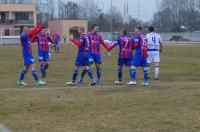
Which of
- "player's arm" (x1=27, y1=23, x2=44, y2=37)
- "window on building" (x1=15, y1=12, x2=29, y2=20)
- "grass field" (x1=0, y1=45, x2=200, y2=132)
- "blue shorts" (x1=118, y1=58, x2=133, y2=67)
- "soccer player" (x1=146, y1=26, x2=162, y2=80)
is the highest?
"window on building" (x1=15, y1=12, x2=29, y2=20)

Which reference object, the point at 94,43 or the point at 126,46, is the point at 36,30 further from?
the point at 126,46

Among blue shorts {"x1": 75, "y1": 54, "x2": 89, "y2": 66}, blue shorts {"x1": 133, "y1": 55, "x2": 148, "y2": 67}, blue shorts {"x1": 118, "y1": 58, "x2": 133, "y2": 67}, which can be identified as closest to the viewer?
blue shorts {"x1": 75, "y1": 54, "x2": 89, "y2": 66}

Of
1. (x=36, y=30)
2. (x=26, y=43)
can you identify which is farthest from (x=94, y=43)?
(x=26, y=43)

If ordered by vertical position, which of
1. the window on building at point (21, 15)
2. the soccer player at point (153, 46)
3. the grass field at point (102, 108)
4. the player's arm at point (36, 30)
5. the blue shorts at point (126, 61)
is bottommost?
the grass field at point (102, 108)

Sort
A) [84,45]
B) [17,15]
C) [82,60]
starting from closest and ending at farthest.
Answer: [84,45]
[82,60]
[17,15]

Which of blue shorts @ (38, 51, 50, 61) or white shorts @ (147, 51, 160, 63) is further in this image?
blue shorts @ (38, 51, 50, 61)

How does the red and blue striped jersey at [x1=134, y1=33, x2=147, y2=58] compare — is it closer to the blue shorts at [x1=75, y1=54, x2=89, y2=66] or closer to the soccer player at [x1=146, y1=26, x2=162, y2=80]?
the blue shorts at [x1=75, y1=54, x2=89, y2=66]

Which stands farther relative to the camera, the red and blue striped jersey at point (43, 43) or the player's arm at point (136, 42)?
the red and blue striped jersey at point (43, 43)

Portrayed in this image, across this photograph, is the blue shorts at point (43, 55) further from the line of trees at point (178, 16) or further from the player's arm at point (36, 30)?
the line of trees at point (178, 16)

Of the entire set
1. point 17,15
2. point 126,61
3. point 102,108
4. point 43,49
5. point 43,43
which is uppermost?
point 17,15

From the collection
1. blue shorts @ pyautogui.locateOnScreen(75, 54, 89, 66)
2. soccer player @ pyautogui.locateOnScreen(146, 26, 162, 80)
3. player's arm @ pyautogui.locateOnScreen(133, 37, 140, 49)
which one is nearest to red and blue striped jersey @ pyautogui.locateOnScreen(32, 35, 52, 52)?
soccer player @ pyautogui.locateOnScreen(146, 26, 162, 80)

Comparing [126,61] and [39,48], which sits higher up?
[39,48]

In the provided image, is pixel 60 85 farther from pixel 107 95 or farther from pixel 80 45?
pixel 107 95

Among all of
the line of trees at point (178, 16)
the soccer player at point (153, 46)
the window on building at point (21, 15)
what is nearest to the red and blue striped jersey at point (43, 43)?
the soccer player at point (153, 46)
